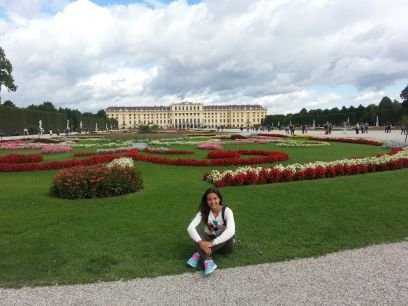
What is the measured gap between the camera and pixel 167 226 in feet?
19.6

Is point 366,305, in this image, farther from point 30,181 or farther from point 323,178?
point 30,181

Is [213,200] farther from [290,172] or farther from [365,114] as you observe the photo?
[365,114]

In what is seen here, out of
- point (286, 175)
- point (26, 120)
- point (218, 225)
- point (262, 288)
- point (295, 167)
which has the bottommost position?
point (262, 288)

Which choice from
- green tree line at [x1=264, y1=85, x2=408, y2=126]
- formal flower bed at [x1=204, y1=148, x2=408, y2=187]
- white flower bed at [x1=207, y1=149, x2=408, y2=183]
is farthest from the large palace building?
formal flower bed at [x1=204, y1=148, x2=408, y2=187]

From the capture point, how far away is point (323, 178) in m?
9.28

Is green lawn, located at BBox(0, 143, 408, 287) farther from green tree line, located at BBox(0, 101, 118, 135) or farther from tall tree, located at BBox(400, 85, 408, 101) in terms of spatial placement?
tall tree, located at BBox(400, 85, 408, 101)

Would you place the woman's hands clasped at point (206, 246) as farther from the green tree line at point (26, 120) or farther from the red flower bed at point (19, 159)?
the green tree line at point (26, 120)

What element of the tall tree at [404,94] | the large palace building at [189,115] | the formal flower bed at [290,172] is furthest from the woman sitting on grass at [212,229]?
the large palace building at [189,115]

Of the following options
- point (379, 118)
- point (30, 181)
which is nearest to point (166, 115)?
point (379, 118)

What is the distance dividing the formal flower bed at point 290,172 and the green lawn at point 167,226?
32 cm

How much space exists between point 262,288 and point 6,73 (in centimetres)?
4606

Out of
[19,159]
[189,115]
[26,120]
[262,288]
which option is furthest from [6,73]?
[189,115]

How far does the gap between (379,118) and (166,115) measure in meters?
92.2

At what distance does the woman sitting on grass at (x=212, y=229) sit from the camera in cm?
455
